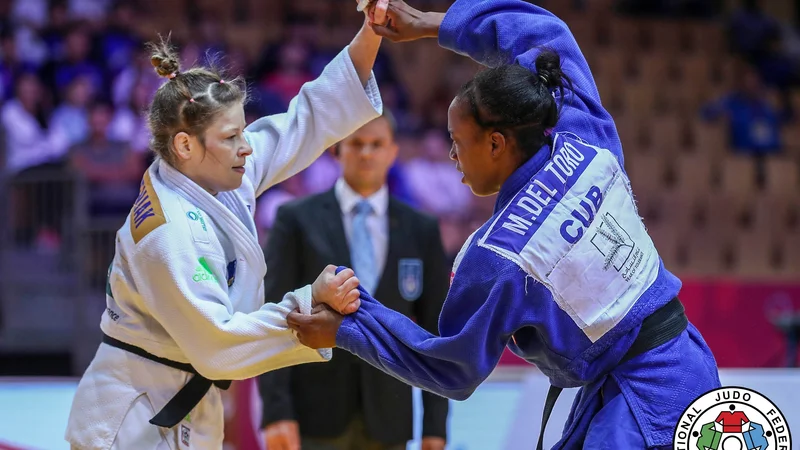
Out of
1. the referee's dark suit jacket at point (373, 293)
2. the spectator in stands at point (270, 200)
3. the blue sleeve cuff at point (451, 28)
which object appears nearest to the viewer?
the blue sleeve cuff at point (451, 28)

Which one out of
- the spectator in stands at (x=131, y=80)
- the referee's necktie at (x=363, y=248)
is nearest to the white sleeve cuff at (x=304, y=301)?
the referee's necktie at (x=363, y=248)

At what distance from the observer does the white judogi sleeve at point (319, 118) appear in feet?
10.7

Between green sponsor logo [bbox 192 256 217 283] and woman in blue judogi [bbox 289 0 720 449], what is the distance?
262mm

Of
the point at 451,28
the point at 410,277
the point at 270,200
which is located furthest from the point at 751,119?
the point at 451,28

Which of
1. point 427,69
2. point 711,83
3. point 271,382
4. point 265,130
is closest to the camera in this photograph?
point 265,130

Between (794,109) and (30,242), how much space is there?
7997 mm

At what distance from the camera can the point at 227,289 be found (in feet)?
9.20

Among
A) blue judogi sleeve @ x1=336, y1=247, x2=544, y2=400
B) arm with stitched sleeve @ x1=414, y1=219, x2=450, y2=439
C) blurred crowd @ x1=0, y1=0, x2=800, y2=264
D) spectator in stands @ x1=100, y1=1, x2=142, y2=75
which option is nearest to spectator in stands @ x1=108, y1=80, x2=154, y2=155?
blurred crowd @ x1=0, y1=0, x2=800, y2=264

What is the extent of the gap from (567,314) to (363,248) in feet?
5.25

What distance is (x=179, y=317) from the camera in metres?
2.64

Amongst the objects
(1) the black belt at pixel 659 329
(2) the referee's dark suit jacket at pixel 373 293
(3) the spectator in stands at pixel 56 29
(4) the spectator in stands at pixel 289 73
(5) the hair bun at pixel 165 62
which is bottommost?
(4) the spectator in stands at pixel 289 73

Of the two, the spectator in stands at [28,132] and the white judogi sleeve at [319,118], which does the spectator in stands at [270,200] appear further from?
the white judogi sleeve at [319,118]

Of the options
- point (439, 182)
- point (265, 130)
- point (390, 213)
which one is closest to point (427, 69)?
point (439, 182)

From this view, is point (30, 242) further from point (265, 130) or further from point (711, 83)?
point (711, 83)
